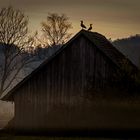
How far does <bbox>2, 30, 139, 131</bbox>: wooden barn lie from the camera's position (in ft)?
95.3

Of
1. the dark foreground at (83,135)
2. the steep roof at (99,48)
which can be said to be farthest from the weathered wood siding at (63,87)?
the dark foreground at (83,135)

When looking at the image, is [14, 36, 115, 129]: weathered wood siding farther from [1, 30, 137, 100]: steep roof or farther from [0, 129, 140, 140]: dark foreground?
[0, 129, 140, 140]: dark foreground

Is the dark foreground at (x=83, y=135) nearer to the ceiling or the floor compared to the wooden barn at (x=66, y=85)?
nearer to the floor

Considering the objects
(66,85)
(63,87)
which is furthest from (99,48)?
(63,87)

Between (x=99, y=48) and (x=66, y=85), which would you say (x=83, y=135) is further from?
(x=99, y=48)

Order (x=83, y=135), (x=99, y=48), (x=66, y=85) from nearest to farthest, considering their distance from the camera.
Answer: (x=83, y=135)
(x=99, y=48)
(x=66, y=85)

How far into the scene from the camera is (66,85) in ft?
99.7

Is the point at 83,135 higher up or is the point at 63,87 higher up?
the point at 63,87

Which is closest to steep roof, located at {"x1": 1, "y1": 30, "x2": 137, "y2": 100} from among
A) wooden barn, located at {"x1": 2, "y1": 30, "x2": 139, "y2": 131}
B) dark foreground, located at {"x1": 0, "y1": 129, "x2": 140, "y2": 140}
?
wooden barn, located at {"x1": 2, "y1": 30, "x2": 139, "y2": 131}

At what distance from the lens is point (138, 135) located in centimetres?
2630

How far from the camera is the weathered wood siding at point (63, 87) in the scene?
29.3 metres

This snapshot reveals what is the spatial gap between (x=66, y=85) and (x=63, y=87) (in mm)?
216

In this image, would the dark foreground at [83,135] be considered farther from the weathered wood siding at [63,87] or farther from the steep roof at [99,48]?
the steep roof at [99,48]

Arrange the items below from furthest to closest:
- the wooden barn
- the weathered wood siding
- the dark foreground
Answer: the weathered wood siding, the wooden barn, the dark foreground
